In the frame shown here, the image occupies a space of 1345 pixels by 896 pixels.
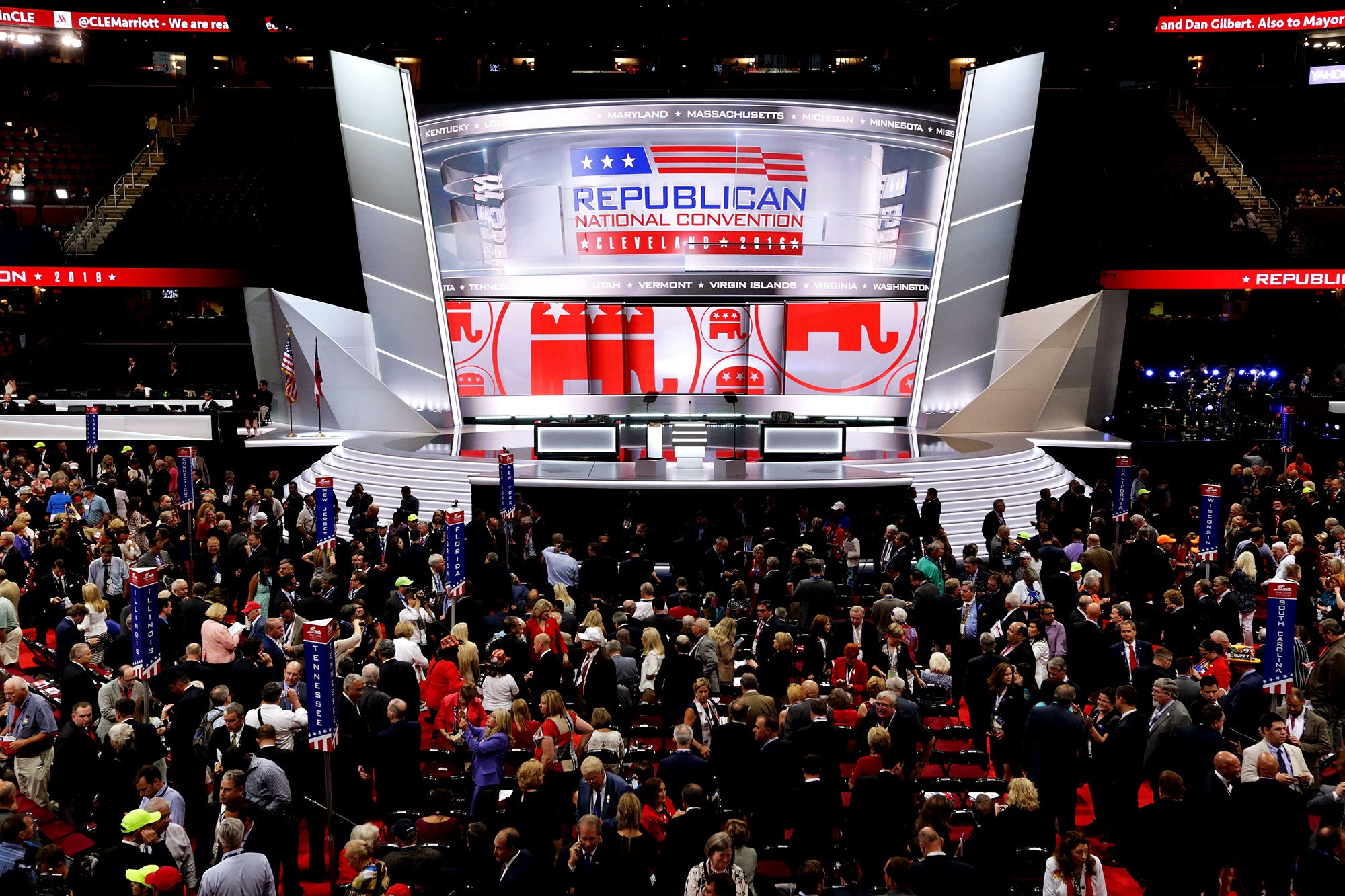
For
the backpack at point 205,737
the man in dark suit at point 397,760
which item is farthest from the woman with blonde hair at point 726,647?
the backpack at point 205,737

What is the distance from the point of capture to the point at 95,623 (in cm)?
1074

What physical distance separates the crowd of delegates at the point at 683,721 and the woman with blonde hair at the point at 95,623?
0.11ft

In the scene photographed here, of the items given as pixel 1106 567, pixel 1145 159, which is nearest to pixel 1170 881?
pixel 1106 567

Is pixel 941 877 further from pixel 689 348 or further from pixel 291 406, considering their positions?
pixel 689 348

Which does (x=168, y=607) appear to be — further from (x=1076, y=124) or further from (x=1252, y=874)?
(x=1076, y=124)

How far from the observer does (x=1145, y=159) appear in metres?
27.9

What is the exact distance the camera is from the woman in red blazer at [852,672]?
9.58 metres

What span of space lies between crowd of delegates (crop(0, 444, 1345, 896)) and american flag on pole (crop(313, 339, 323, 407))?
8.80 m

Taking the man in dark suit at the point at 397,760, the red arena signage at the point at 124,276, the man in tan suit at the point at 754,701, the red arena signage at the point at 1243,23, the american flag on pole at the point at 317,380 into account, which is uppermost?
the red arena signage at the point at 1243,23

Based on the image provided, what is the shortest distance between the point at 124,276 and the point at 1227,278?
24.1m

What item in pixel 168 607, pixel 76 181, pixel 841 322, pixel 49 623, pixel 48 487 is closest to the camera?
pixel 168 607

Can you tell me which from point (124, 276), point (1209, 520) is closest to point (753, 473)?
point (1209, 520)

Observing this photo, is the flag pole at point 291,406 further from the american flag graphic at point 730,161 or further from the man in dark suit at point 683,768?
the man in dark suit at point 683,768

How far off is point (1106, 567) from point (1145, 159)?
18162 millimetres
